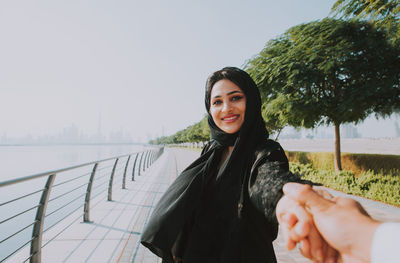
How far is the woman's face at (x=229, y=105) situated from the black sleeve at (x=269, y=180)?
325 millimetres

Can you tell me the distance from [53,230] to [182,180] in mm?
3111

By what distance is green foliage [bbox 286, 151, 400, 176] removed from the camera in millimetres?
7195

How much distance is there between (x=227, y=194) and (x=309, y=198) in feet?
2.07

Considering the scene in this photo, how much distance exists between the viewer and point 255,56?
→ 7594mm

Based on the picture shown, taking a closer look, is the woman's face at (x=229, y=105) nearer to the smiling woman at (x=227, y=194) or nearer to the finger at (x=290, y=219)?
the smiling woman at (x=227, y=194)

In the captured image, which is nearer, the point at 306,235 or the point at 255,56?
the point at 306,235

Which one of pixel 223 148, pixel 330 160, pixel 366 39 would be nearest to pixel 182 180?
pixel 223 148

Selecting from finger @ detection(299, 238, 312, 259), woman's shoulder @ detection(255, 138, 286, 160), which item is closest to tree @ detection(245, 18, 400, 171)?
woman's shoulder @ detection(255, 138, 286, 160)

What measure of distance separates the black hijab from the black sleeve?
12 cm

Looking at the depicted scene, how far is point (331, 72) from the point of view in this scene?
6.24 meters

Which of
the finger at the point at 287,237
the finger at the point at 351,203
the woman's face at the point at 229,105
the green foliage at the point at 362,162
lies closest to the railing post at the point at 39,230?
the woman's face at the point at 229,105

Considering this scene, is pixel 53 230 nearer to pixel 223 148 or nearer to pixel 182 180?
pixel 182 180

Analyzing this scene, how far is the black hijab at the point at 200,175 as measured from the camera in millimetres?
1156

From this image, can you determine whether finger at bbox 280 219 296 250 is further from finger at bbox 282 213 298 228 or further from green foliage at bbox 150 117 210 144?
green foliage at bbox 150 117 210 144
